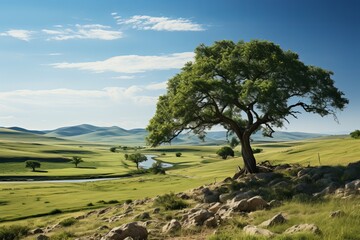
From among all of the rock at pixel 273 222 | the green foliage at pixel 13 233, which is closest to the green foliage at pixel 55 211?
the green foliage at pixel 13 233

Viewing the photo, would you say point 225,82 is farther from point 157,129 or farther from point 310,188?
point 310,188

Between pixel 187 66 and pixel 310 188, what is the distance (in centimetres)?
2113

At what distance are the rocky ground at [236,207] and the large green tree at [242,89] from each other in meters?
6.77

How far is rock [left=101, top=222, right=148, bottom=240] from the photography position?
17.6 m

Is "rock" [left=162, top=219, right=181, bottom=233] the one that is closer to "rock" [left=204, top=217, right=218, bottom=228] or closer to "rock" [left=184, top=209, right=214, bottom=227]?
"rock" [left=184, top=209, right=214, bottom=227]

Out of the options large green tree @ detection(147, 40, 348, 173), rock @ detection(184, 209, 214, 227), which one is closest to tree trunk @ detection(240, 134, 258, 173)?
large green tree @ detection(147, 40, 348, 173)

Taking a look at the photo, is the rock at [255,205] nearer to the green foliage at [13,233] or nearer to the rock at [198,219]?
the rock at [198,219]

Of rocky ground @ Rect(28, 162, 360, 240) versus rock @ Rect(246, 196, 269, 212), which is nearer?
rocky ground @ Rect(28, 162, 360, 240)

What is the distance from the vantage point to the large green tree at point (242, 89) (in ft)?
116

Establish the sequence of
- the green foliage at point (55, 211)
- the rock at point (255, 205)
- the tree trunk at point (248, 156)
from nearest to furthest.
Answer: the rock at point (255, 205)
the tree trunk at point (248, 156)
the green foliage at point (55, 211)

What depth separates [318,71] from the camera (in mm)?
38844

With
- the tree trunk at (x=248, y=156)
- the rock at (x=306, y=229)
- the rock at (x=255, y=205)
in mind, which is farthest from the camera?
the tree trunk at (x=248, y=156)

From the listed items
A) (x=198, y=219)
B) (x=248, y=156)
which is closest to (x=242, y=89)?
(x=248, y=156)

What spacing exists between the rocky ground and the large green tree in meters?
6.77
